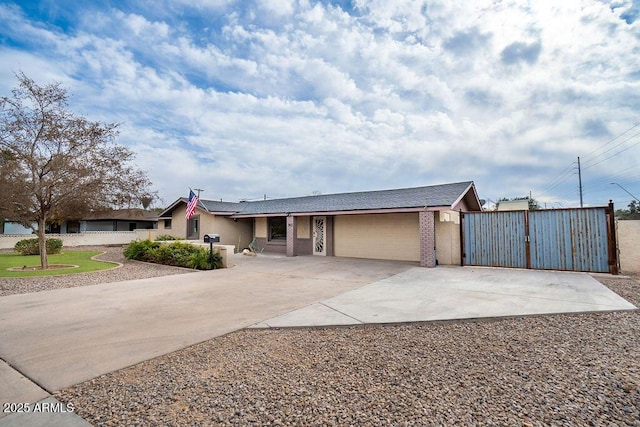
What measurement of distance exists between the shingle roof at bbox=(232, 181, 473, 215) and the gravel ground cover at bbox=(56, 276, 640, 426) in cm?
777

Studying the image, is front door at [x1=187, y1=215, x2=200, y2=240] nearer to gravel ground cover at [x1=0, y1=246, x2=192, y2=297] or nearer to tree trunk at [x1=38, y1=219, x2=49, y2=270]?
gravel ground cover at [x1=0, y1=246, x2=192, y2=297]

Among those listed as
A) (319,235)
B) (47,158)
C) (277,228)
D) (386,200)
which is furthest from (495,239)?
(47,158)

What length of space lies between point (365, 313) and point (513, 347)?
7.45ft

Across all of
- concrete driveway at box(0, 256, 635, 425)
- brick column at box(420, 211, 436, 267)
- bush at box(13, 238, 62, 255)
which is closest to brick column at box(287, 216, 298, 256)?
concrete driveway at box(0, 256, 635, 425)

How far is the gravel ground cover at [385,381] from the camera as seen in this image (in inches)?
96.0

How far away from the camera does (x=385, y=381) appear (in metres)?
3.00

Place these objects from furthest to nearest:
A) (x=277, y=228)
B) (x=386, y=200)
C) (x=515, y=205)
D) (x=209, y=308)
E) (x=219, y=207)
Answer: (x=219, y=207) → (x=277, y=228) → (x=515, y=205) → (x=386, y=200) → (x=209, y=308)

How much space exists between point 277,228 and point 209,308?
12.1 metres

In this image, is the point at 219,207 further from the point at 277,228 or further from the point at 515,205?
the point at 515,205

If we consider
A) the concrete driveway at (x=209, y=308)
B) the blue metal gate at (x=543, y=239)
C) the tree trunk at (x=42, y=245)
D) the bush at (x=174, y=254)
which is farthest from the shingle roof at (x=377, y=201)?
the tree trunk at (x=42, y=245)

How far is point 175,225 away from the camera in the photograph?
859 inches

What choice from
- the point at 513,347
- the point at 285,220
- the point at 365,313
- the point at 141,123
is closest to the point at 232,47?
the point at 141,123

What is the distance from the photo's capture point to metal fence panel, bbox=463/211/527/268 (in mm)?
10617

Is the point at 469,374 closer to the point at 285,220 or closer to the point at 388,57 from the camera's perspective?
the point at 388,57
